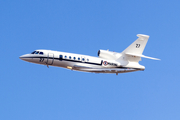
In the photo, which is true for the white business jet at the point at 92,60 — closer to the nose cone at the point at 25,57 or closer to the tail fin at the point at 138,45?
the nose cone at the point at 25,57

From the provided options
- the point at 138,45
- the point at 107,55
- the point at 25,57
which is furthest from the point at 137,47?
the point at 25,57

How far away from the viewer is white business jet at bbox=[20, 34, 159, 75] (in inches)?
1774

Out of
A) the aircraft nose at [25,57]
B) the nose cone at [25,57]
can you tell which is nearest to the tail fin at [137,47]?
Result: the nose cone at [25,57]

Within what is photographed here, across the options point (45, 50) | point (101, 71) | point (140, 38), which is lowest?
point (101, 71)

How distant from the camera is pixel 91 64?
45.8 metres

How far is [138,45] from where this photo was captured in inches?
1919

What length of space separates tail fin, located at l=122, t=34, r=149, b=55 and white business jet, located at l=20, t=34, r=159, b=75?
414mm

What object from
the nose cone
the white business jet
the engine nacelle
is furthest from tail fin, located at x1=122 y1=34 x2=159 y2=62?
the nose cone

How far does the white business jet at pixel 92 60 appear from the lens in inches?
1774

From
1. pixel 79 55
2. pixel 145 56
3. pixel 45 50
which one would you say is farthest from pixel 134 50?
pixel 45 50

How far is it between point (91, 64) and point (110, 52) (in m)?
4.15

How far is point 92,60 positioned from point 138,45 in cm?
816

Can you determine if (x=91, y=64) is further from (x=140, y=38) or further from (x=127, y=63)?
(x=140, y=38)

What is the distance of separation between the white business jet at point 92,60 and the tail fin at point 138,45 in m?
0.41
